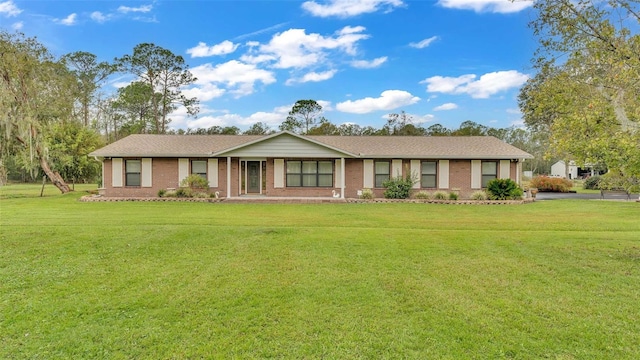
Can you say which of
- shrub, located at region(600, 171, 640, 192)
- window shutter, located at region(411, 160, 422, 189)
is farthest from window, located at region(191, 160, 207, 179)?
shrub, located at region(600, 171, 640, 192)

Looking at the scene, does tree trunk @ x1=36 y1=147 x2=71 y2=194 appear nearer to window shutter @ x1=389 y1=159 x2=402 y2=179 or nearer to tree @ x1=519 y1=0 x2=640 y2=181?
window shutter @ x1=389 y1=159 x2=402 y2=179

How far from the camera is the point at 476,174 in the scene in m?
18.6

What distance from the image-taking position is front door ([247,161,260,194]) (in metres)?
19.4

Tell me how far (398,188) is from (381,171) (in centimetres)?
139

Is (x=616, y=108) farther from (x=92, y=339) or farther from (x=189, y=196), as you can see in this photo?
(x=189, y=196)

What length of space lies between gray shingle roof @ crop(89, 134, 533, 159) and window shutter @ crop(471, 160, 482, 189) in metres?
0.55

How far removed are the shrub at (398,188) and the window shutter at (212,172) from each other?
8.81 metres

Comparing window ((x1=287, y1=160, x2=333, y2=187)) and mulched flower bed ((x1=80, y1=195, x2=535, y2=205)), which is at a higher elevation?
window ((x1=287, y1=160, x2=333, y2=187))

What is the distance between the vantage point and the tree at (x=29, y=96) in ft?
60.6

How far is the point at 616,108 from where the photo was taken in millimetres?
6207

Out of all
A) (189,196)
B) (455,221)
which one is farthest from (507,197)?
(189,196)

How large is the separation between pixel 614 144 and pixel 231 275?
21.2ft

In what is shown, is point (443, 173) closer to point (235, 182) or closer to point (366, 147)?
point (366, 147)

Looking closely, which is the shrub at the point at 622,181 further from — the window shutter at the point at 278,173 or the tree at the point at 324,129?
the tree at the point at 324,129
